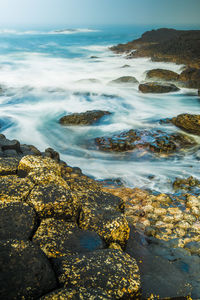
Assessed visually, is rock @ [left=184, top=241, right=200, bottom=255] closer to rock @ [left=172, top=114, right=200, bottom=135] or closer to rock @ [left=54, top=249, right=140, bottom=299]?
rock @ [left=54, top=249, right=140, bottom=299]

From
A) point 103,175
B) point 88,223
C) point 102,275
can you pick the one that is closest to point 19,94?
point 103,175

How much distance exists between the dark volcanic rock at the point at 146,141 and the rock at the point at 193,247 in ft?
11.1

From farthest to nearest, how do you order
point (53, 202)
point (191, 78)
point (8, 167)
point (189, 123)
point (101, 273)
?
point (191, 78)
point (189, 123)
point (8, 167)
point (53, 202)
point (101, 273)

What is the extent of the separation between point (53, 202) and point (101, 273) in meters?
0.90

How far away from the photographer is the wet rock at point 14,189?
2.57 metres

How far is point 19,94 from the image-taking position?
12.0m

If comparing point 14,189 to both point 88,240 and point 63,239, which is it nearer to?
point 63,239

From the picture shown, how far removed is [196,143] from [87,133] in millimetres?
3160

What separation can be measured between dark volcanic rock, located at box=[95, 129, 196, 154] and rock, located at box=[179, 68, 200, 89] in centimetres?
664

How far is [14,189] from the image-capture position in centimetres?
269

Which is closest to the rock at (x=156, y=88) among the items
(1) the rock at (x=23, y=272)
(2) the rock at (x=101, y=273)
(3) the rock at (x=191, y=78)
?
(3) the rock at (x=191, y=78)

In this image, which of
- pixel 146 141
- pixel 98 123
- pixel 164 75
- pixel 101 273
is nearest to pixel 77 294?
pixel 101 273

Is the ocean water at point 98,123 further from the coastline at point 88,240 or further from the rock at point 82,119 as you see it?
the coastline at point 88,240

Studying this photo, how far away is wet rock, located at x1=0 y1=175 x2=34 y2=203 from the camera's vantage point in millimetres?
2575
